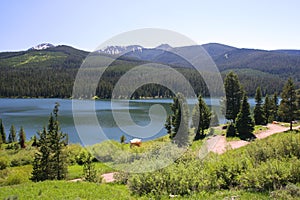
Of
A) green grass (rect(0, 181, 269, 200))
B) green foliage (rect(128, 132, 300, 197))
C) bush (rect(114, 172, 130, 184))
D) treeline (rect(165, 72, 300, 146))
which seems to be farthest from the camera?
treeline (rect(165, 72, 300, 146))

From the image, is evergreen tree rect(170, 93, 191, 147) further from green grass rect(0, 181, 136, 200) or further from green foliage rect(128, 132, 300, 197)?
green grass rect(0, 181, 136, 200)

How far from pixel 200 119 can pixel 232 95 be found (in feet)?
19.0

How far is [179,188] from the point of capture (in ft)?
38.2

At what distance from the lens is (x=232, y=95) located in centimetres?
3916

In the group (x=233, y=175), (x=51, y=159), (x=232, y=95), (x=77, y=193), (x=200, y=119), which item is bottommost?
(x=51, y=159)

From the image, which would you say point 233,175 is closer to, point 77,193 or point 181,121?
point 77,193

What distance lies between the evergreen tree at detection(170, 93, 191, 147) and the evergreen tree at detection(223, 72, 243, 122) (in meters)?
7.69

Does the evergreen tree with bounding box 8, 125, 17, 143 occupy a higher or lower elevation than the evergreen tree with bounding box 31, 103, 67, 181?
lower

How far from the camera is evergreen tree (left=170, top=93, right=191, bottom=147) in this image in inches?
1242

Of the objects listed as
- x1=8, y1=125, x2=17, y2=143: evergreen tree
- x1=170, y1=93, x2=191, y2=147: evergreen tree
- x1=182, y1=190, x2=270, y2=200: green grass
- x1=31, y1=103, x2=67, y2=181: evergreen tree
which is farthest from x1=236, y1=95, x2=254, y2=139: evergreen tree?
x1=8, y1=125, x2=17, y2=143: evergreen tree

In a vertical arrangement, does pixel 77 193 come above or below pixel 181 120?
below

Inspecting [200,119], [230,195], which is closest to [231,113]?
[200,119]

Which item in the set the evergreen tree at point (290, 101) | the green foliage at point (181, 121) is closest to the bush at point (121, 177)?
the green foliage at point (181, 121)

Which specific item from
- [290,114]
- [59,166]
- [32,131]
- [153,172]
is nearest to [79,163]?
[59,166]
